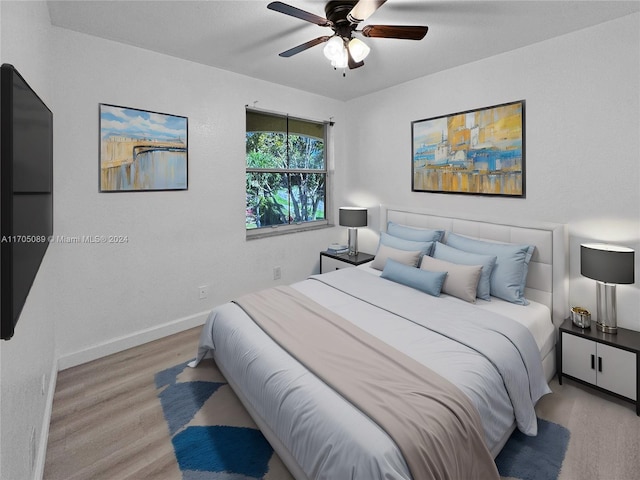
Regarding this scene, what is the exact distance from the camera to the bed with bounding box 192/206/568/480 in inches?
54.5

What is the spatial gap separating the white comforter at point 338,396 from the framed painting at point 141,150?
1394 millimetres

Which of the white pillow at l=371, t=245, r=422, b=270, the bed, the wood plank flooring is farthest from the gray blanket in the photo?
the white pillow at l=371, t=245, r=422, b=270

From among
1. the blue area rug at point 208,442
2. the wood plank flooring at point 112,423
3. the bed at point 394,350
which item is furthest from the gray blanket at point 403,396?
the wood plank flooring at point 112,423

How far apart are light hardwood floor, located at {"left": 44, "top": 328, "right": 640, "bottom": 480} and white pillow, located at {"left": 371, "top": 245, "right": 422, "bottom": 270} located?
Answer: 140 centimetres

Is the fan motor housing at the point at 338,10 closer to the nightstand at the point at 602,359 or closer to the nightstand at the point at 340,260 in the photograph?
the nightstand at the point at 340,260

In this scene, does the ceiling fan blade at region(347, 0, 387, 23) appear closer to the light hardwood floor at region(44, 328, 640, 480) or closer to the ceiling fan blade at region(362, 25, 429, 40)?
the ceiling fan blade at region(362, 25, 429, 40)

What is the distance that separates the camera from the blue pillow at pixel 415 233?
340 centimetres

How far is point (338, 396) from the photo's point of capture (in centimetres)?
155

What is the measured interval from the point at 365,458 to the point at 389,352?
68 centimetres

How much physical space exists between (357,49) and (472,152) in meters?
1.69

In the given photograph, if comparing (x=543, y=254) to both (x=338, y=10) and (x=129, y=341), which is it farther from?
(x=129, y=341)

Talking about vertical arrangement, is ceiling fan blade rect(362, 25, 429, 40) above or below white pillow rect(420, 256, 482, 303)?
above

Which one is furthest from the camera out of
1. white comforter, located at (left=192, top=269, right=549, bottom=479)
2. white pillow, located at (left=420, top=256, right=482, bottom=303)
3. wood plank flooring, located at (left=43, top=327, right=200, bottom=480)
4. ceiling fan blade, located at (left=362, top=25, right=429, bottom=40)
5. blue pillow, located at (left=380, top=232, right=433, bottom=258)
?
blue pillow, located at (left=380, top=232, right=433, bottom=258)

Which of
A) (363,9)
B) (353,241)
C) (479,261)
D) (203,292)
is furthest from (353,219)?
(363,9)
